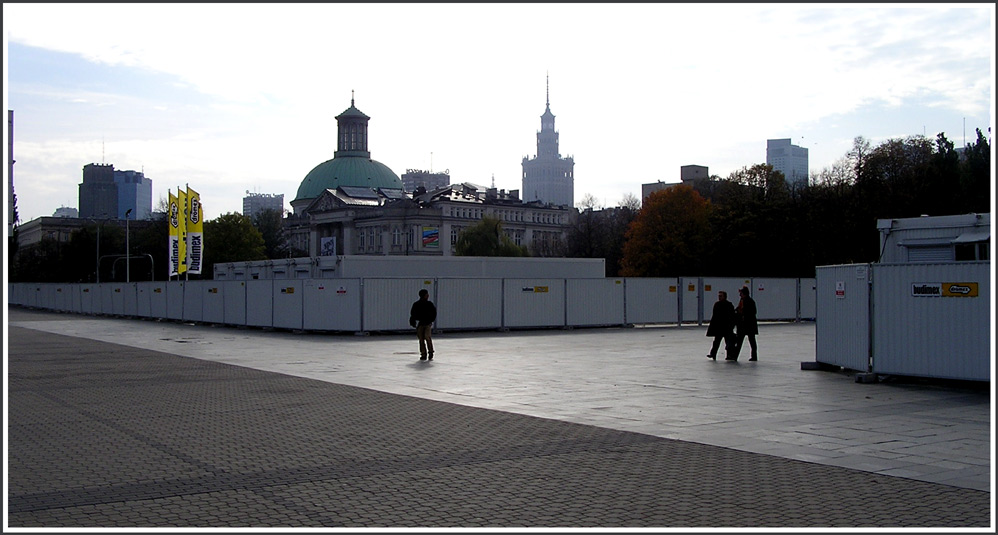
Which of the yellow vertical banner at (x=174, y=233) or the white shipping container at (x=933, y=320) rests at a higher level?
the yellow vertical banner at (x=174, y=233)

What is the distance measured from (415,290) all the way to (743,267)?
128 feet

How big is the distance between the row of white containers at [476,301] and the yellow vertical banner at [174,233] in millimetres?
1134

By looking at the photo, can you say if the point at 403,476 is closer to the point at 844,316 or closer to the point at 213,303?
the point at 844,316

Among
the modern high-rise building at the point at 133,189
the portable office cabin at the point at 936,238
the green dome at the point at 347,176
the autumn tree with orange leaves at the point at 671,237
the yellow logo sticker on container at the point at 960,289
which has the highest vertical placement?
the green dome at the point at 347,176

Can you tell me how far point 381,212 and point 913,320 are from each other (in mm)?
139099

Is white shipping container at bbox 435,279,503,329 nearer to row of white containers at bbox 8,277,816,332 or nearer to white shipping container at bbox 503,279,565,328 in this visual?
row of white containers at bbox 8,277,816,332

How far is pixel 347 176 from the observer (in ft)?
568

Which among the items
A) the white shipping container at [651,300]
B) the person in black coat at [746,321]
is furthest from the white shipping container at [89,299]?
the person in black coat at [746,321]

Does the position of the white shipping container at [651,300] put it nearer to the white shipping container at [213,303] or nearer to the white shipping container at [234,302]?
the white shipping container at [234,302]

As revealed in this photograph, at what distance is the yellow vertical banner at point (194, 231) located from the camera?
4809cm

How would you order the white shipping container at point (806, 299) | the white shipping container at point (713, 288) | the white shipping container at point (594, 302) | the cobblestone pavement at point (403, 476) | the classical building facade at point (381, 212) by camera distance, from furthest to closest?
1. the classical building facade at point (381, 212)
2. the white shipping container at point (806, 299)
3. the white shipping container at point (713, 288)
4. the white shipping container at point (594, 302)
5. the cobblestone pavement at point (403, 476)

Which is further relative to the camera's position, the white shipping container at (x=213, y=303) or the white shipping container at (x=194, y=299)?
the white shipping container at (x=194, y=299)

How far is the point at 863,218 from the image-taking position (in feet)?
194

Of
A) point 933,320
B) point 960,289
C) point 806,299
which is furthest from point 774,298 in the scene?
point 960,289
